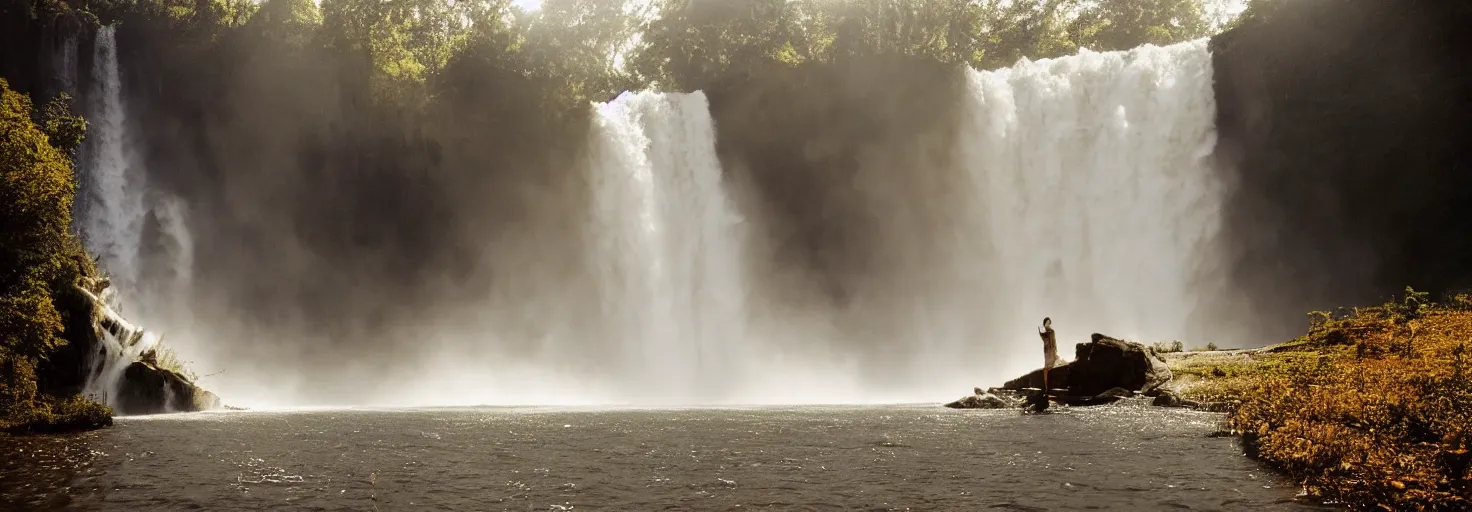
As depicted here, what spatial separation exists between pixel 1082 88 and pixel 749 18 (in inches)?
981

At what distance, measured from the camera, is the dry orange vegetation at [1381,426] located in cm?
891

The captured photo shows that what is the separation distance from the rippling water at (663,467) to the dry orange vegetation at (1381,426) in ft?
1.54

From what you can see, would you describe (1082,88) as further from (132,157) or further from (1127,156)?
(132,157)

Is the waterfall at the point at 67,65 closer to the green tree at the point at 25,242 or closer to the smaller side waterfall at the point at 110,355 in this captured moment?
the smaller side waterfall at the point at 110,355

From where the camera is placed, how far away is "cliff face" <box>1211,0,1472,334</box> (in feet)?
115

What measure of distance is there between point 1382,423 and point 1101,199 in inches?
1236

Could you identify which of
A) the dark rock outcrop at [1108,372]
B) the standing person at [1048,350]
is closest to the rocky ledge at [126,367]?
the standing person at [1048,350]

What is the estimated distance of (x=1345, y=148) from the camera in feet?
122

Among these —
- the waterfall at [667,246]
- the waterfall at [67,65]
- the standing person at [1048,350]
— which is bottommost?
the standing person at [1048,350]

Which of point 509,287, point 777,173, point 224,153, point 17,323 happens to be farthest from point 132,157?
point 777,173

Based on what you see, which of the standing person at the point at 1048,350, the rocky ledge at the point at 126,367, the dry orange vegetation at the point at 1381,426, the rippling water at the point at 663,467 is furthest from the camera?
the standing person at the point at 1048,350

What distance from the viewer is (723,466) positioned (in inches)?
531

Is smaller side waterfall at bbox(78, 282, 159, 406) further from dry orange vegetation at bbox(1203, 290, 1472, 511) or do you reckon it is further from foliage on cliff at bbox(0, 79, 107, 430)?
dry orange vegetation at bbox(1203, 290, 1472, 511)

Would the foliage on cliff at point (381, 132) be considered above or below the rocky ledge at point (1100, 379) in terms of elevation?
above
